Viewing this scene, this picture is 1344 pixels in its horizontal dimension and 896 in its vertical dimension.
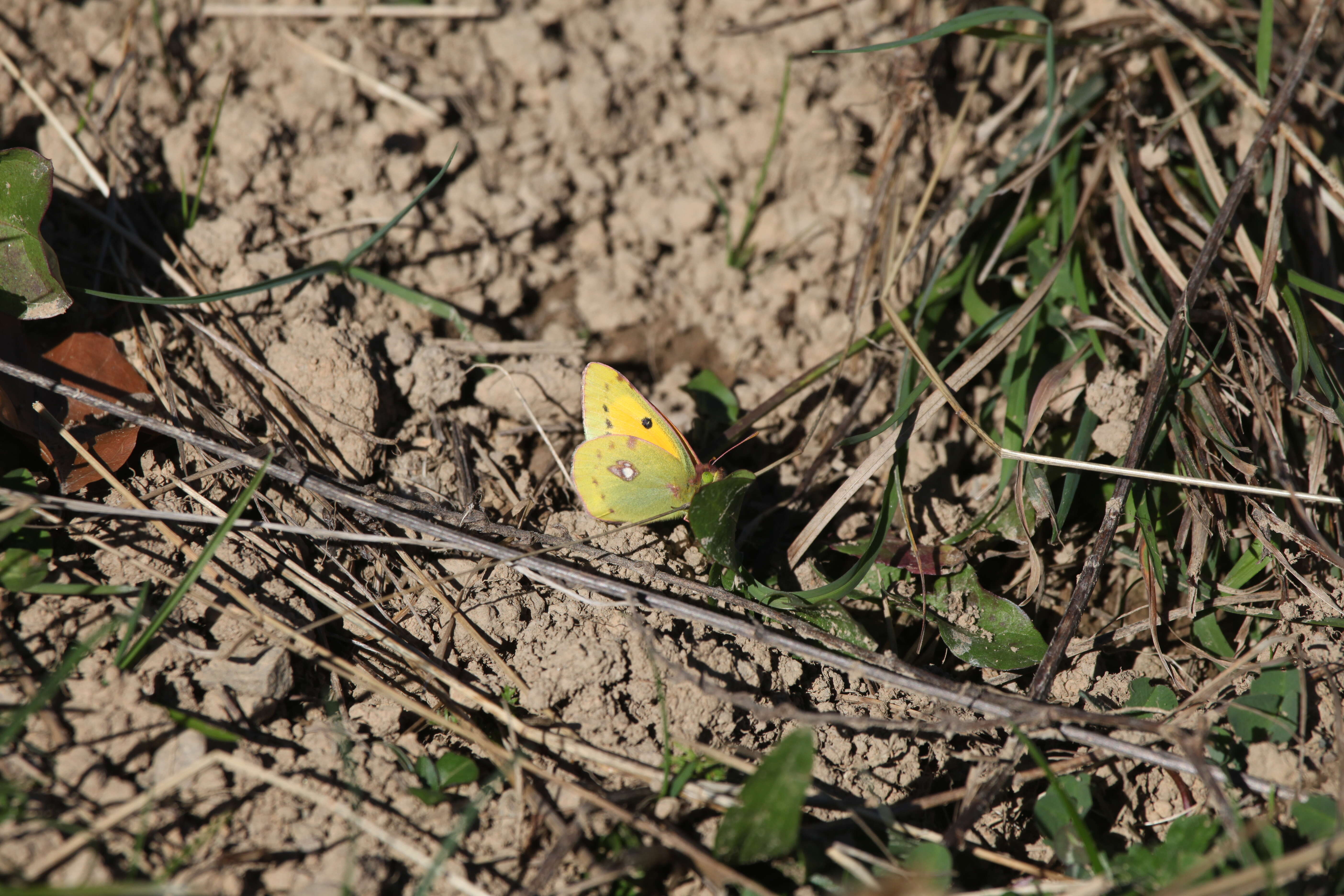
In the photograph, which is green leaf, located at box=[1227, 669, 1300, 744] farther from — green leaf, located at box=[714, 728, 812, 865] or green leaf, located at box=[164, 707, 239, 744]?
green leaf, located at box=[164, 707, 239, 744]

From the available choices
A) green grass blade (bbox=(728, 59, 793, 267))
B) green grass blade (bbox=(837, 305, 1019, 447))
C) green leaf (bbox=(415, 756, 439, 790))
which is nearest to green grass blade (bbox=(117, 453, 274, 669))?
green leaf (bbox=(415, 756, 439, 790))

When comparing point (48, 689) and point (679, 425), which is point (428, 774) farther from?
point (679, 425)

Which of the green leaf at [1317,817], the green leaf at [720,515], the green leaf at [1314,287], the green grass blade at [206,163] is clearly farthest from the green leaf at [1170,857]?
the green grass blade at [206,163]

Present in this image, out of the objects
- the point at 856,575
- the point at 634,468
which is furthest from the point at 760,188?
the point at 856,575

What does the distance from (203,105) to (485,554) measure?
233cm

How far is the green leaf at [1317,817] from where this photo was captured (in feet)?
6.12

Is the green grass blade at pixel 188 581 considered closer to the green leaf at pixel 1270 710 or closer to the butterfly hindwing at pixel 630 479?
the butterfly hindwing at pixel 630 479

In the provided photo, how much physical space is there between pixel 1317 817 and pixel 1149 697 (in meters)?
0.45

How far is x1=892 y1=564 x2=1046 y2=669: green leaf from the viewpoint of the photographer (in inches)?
91.0

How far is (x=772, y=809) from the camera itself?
1830 millimetres

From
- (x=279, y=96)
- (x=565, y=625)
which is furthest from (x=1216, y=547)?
(x=279, y=96)

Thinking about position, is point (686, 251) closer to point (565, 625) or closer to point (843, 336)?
point (843, 336)

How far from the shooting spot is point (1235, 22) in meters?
3.21

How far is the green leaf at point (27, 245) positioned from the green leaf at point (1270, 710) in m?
3.71
